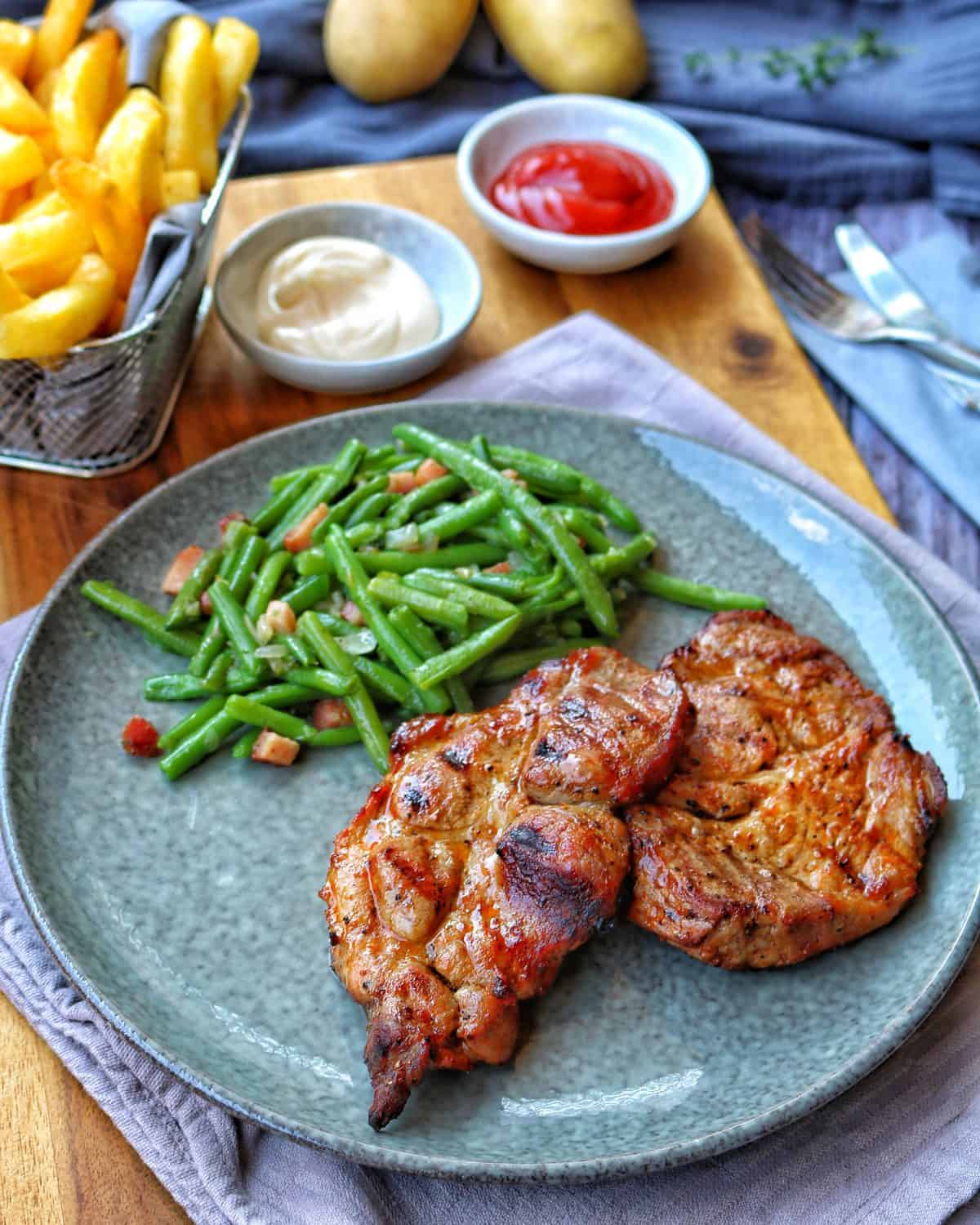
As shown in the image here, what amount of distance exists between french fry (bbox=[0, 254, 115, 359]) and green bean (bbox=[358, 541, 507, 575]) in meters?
1.15

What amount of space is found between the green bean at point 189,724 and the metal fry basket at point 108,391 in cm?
124

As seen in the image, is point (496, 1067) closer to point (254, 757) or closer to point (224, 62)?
point (254, 757)

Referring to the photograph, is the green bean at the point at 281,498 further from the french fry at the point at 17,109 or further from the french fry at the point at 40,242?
the french fry at the point at 17,109

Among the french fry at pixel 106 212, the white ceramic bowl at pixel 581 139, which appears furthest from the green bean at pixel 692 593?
the french fry at pixel 106 212

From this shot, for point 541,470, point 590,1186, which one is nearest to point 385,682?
point 541,470

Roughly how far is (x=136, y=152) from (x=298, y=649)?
1.83 m

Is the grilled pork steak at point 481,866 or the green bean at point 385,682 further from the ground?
the grilled pork steak at point 481,866

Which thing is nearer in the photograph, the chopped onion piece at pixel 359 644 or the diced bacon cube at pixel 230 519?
the chopped onion piece at pixel 359 644

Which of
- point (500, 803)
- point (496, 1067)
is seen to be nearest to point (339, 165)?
point (500, 803)

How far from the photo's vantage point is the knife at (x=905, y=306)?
17.7 feet

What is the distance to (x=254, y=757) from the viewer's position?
3.57m

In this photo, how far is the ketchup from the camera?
5449 millimetres

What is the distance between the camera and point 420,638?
3688 millimetres

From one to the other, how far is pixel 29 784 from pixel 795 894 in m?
2.02
